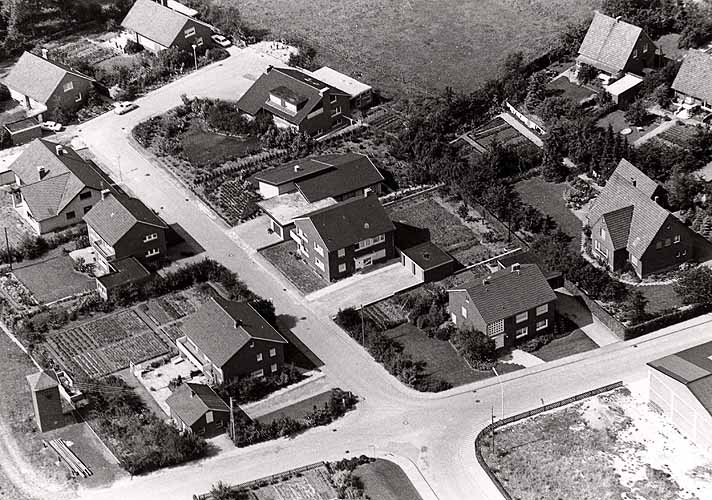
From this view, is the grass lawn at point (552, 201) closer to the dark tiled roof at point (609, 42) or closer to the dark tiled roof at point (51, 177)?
the dark tiled roof at point (609, 42)

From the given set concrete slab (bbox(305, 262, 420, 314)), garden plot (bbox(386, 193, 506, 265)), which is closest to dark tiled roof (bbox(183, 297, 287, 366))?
concrete slab (bbox(305, 262, 420, 314))

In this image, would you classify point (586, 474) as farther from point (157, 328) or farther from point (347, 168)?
point (347, 168)

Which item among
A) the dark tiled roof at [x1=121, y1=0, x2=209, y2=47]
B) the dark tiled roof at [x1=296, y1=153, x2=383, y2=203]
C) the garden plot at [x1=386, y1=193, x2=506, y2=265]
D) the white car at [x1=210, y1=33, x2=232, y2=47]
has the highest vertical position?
the dark tiled roof at [x1=121, y1=0, x2=209, y2=47]

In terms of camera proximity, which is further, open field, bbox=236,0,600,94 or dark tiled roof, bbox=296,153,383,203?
open field, bbox=236,0,600,94

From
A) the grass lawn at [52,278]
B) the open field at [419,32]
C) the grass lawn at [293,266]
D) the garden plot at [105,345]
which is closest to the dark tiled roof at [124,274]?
the grass lawn at [52,278]

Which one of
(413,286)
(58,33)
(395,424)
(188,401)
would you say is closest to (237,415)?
(188,401)

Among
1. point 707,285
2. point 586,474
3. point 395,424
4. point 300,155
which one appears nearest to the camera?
point 586,474

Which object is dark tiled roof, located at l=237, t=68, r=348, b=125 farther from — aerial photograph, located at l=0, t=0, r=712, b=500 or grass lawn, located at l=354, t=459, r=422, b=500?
grass lawn, located at l=354, t=459, r=422, b=500
